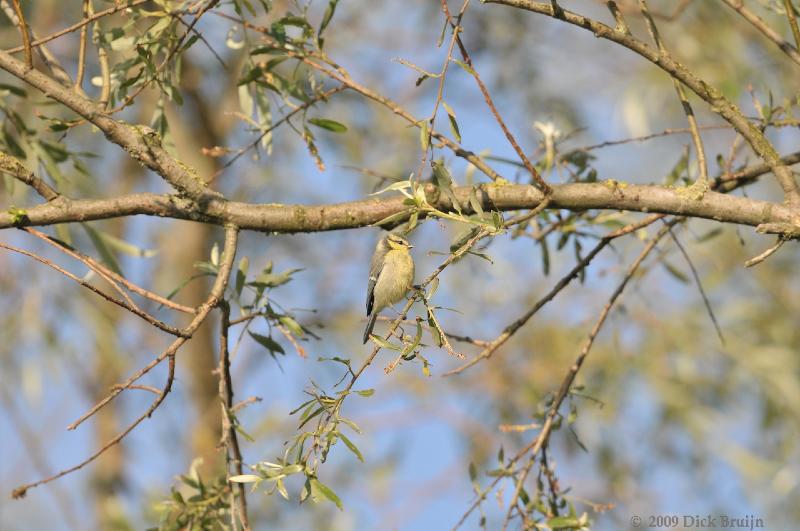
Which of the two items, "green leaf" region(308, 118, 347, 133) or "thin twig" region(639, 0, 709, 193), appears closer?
"thin twig" region(639, 0, 709, 193)

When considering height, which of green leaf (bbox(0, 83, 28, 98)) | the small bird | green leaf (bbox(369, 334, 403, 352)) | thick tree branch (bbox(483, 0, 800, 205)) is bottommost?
green leaf (bbox(369, 334, 403, 352))

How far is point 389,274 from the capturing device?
2.65 m

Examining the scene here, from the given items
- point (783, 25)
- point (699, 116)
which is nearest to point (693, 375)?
point (699, 116)

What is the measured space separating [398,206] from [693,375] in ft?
13.1

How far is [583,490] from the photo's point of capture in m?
5.53

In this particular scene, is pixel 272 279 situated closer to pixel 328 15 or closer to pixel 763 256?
pixel 328 15

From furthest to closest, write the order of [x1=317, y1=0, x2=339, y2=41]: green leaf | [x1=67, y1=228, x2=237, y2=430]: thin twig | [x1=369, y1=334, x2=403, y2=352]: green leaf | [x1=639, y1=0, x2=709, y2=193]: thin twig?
1. [x1=317, y1=0, x2=339, y2=41]: green leaf
2. [x1=639, y1=0, x2=709, y2=193]: thin twig
3. [x1=369, y1=334, x2=403, y2=352]: green leaf
4. [x1=67, y1=228, x2=237, y2=430]: thin twig

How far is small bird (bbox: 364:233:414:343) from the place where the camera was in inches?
104

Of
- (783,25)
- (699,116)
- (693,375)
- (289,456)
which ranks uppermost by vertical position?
(699,116)

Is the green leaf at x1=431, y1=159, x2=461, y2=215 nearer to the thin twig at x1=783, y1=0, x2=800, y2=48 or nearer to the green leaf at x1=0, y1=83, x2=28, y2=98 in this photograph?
the thin twig at x1=783, y1=0, x2=800, y2=48

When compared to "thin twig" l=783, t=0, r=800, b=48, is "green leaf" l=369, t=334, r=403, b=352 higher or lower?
lower

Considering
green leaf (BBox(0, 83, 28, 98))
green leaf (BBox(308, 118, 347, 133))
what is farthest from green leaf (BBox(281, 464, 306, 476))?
green leaf (BBox(0, 83, 28, 98))

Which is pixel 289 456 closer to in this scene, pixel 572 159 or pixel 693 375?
pixel 572 159

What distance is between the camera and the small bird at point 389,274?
2639 millimetres
